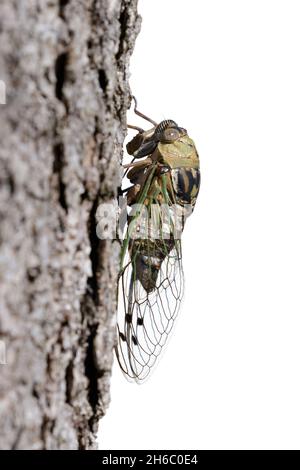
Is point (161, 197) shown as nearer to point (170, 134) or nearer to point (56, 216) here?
point (170, 134)

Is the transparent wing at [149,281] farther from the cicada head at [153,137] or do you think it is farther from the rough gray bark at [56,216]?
the rough gray bark at [56,216]

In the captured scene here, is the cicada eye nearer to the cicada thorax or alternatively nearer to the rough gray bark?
the cicada thorax

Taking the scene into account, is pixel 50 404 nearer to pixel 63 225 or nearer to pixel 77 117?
pixel 63 225

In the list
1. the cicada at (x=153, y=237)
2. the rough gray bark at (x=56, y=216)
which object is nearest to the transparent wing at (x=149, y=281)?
the cicada at (x=153, y=237)

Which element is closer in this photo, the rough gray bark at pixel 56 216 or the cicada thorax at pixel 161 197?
the rough gray bark at pixel 56 216

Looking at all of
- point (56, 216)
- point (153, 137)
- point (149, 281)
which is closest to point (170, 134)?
point (153, 137)
